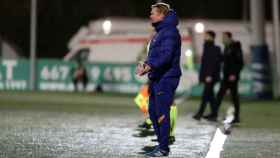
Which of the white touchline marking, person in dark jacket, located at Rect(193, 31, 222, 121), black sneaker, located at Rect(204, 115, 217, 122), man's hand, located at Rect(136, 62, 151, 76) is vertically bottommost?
black sneaker, located at Rect(204, 115, 217, 122)

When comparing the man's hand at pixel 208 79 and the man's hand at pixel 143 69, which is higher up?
the man's hand at pixel 143 69

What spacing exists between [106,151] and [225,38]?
538cm

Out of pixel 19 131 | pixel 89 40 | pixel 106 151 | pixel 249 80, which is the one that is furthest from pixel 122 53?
pixel 106 151

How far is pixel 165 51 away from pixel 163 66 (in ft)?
0.67

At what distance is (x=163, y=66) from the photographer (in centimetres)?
888

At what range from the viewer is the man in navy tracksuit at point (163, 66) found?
8.80 meters

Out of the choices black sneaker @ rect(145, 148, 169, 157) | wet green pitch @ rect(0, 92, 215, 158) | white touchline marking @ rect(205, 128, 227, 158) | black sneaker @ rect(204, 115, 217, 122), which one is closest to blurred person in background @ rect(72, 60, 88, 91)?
wet green pitch @ rect(0, 92, 215, 158)

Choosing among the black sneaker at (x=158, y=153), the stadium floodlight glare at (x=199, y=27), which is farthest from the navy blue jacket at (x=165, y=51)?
the stadium floodlight glare at (x=199, y=27)

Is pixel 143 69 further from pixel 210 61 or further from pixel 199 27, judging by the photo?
pixel 199 27

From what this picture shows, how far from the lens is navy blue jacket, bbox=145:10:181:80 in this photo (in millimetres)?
8789

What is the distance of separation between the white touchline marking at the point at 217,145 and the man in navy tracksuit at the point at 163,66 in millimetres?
648

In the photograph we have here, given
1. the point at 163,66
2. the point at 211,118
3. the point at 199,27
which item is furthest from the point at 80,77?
the point at 163,66

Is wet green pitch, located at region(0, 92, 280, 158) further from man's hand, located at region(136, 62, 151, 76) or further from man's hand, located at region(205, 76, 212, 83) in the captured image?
man's hand, located at region(136, 62, 151, 76)

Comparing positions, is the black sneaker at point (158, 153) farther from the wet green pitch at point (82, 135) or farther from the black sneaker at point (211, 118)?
the black sneaker at point (211, 118)
